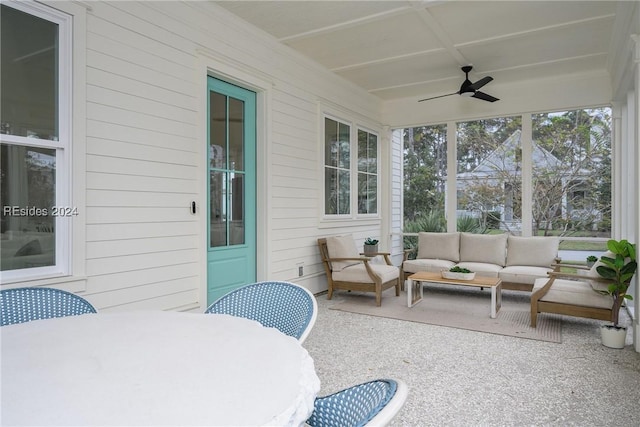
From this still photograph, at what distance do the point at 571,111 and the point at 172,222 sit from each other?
235 inches

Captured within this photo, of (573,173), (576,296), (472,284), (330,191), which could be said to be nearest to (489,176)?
(573,173)

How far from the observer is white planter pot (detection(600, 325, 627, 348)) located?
11.7ft

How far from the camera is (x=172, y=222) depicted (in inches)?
144

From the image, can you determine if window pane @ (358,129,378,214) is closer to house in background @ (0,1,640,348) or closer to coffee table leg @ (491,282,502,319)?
house in background @ (0,1,640,348)

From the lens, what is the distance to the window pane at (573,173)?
6.02 meters

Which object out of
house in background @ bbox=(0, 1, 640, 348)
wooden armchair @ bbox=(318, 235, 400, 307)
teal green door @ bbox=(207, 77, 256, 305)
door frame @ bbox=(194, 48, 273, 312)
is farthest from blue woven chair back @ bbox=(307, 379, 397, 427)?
wooden armchair @ bbox=(318, 235, 400, 307)

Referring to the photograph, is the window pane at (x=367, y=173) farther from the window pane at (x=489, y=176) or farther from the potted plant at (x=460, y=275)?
the potted plant at (x=460, y=275)

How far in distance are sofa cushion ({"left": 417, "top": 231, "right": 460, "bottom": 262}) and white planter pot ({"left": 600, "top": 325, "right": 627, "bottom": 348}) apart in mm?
2623

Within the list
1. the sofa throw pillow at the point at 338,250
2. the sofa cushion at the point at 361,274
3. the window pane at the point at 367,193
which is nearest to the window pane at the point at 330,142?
the window pane at the point at 367,193

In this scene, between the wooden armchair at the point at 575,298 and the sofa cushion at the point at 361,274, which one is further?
the sofa cushion at the point at 361,274

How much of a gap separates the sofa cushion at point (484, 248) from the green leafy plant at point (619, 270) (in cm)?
205

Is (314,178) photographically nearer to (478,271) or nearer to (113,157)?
(478,271)

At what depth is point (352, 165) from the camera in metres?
6.75

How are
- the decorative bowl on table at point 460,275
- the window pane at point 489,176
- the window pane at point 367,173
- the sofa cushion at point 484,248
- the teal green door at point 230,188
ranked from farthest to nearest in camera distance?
the window pane at point 367,173
the window pane at point 489,176
the sofa cushion at point 484,248
the decorative bowl on table at point 460,275
the teal green door at point 230,188
